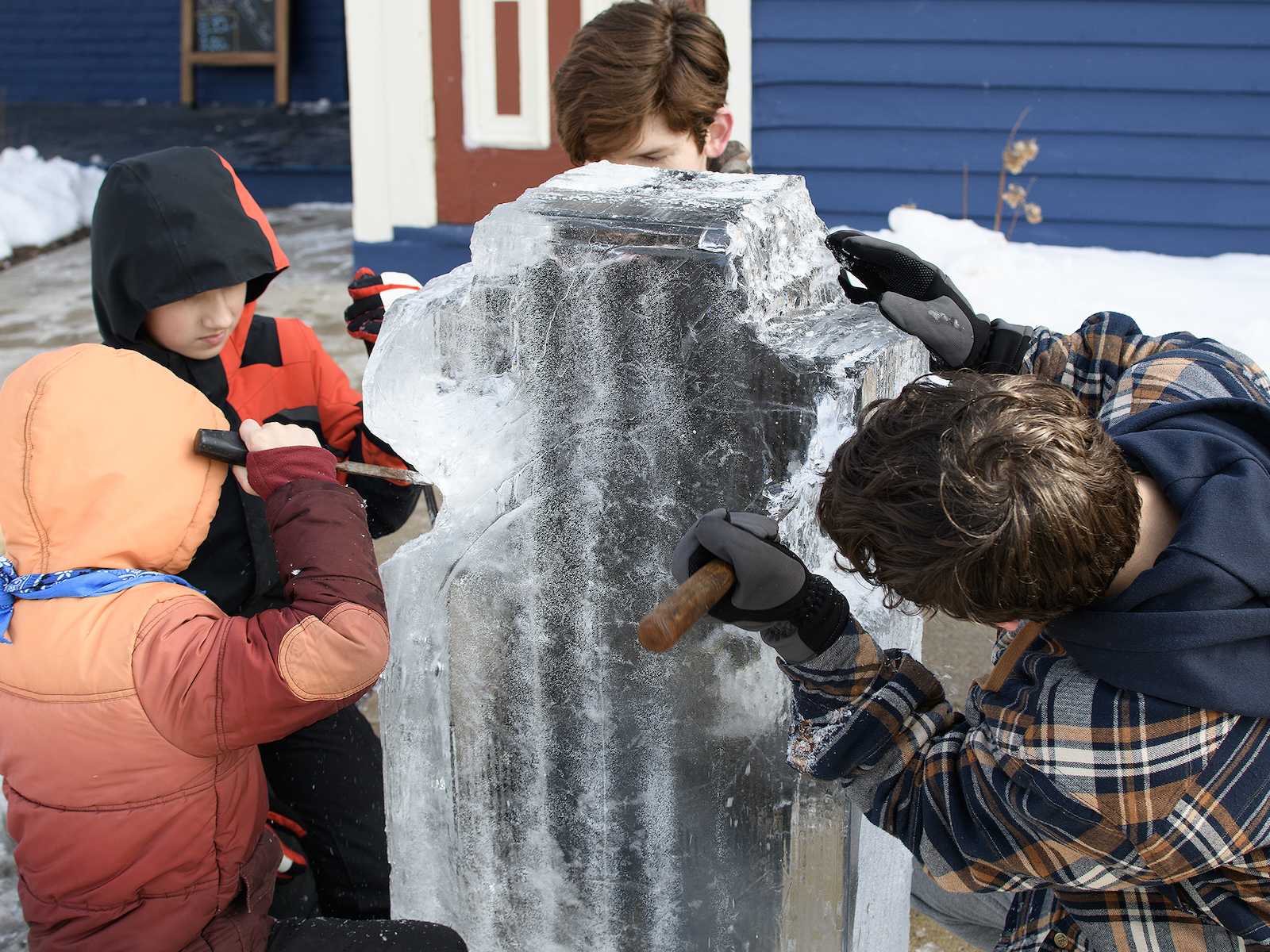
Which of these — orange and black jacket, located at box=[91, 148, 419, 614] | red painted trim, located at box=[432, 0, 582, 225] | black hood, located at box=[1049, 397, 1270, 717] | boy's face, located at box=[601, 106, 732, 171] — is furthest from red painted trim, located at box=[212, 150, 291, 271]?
red painted trim, located at box=[432, 0, 582, 225]

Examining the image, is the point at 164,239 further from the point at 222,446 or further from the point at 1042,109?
the point at 1042,109

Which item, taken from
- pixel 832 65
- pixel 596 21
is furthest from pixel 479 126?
pixel 596 21

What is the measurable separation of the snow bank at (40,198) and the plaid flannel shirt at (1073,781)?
585 cm

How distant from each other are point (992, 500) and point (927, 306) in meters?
0.56

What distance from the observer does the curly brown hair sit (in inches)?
37.0

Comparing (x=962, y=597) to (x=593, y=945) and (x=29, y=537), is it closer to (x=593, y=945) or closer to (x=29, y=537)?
(x=593, y=945)

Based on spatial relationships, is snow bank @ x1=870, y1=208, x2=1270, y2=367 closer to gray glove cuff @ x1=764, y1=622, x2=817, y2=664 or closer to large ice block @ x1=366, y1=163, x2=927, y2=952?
large ice block @ x1=366, y1=163, x2=927, y2=952

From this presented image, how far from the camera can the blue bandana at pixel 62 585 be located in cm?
119

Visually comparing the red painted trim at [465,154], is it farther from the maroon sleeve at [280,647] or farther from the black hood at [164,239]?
the maroon sleeve at [280,647]

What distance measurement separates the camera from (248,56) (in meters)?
9.21

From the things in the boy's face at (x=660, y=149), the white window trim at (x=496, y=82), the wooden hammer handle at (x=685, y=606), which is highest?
the white window trim at (x=496, y=82)

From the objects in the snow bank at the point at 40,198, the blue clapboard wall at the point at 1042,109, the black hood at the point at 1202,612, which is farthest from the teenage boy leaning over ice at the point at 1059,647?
the snow bank at the point at 40,198

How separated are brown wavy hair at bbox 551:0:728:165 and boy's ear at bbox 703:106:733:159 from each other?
0.08 m

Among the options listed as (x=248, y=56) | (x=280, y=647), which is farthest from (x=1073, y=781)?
(x=248, y=56)
